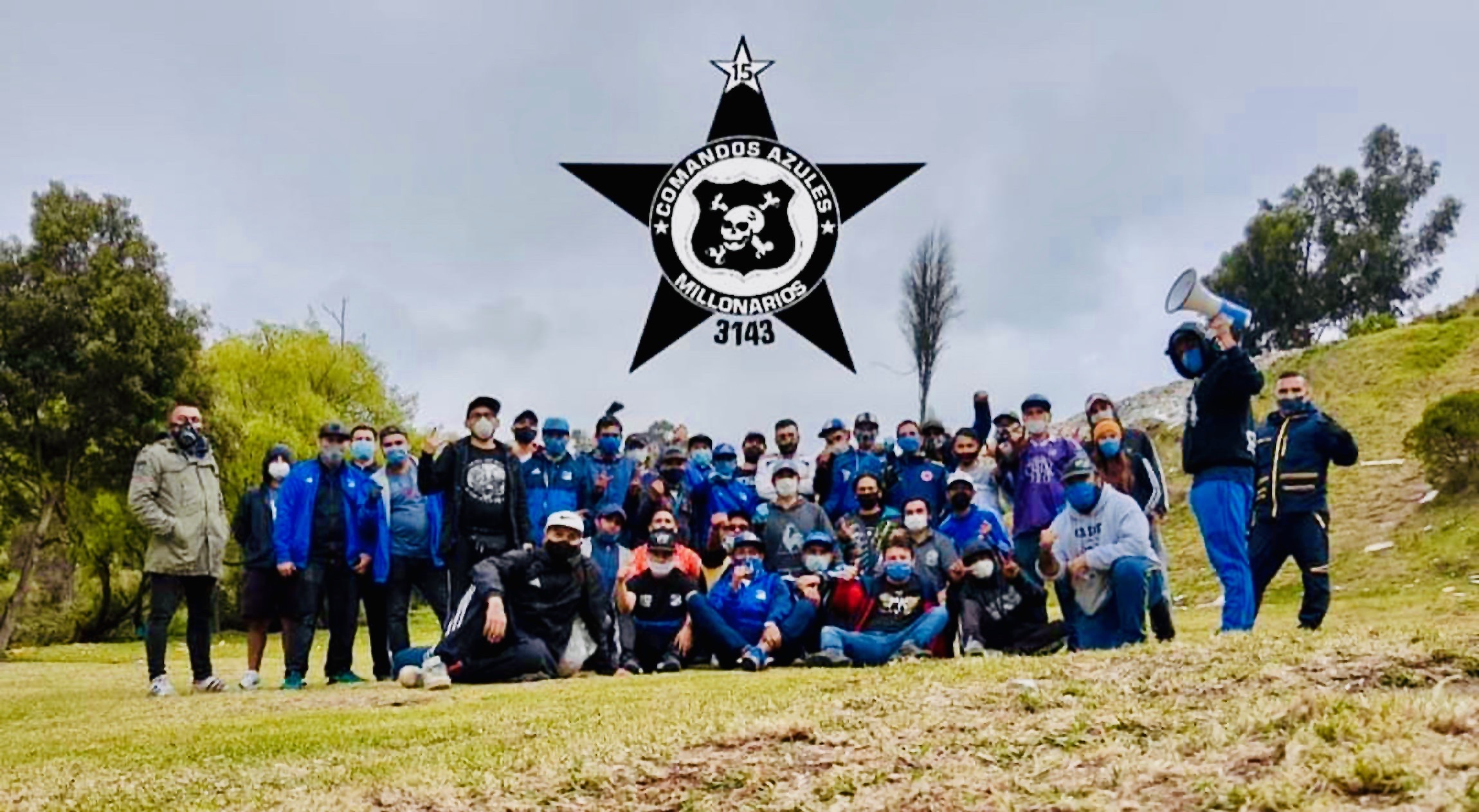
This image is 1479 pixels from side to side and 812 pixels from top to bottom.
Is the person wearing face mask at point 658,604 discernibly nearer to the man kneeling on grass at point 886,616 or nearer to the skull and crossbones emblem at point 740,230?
the man kneeling on grass at point 886,616

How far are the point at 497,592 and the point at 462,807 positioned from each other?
4774 mm

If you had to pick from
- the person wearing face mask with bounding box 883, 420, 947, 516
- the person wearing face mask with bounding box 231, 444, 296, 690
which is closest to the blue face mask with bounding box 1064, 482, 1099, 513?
the person wearing face mask with bounding box 883, 420, 947, 516

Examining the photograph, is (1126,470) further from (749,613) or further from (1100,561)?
(749,613)

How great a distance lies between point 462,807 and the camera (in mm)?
4426

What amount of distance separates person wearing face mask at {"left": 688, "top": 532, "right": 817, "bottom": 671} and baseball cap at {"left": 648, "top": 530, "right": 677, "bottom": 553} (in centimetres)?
44

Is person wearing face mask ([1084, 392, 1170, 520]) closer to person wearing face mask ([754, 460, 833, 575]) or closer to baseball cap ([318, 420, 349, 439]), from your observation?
person wearing face mask ([754, 460, 833, 575])

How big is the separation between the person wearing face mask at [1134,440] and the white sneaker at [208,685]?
22.0 feet

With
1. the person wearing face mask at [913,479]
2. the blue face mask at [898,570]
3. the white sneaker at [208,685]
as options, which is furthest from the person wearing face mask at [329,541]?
the person wearing face mask at [913,479]

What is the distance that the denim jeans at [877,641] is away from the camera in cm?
936

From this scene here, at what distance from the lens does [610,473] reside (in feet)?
38.1

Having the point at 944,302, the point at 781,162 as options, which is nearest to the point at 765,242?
the point at 781,162

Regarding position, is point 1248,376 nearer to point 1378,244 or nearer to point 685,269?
point 685,269

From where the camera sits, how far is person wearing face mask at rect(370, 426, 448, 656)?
10.2 metres

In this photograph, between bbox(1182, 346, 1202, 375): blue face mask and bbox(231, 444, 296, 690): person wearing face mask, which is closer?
bbox(1182, 346, 1202, 375): blue face mask
